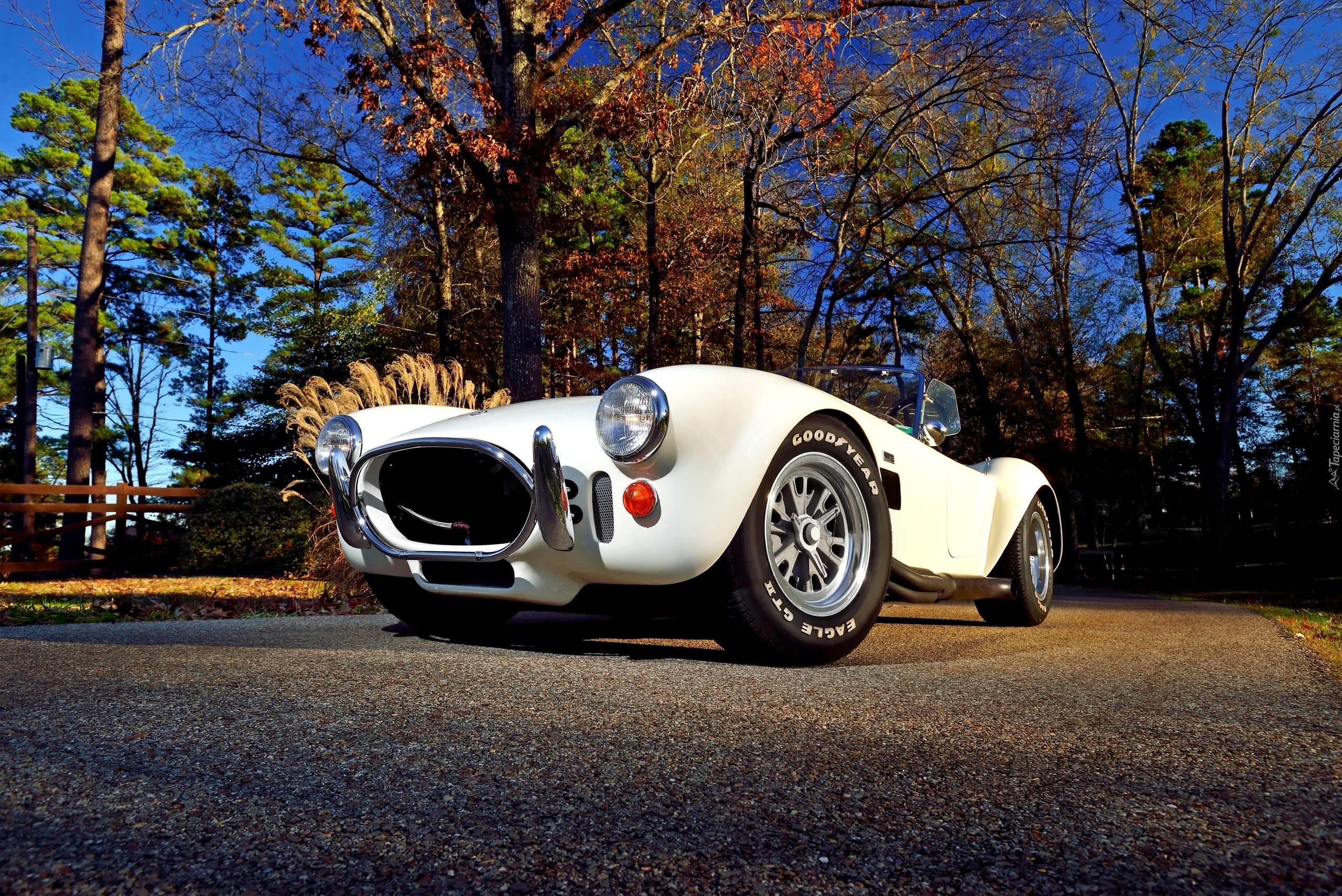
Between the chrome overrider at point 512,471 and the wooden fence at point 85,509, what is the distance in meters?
11.5

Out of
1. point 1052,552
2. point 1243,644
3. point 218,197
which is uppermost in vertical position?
point 218,197

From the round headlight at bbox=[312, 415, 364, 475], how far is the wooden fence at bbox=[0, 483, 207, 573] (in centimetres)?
1122

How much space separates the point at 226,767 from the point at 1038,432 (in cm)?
3065

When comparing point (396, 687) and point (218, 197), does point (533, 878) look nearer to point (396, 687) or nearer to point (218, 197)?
point (396, 687)

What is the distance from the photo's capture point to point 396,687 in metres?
2.71

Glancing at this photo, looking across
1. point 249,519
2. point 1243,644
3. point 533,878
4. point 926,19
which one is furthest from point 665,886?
point 926,19

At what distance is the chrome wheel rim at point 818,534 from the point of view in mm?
3305

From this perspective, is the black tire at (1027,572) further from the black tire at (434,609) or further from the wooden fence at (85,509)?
the wooden fence at (85,509)

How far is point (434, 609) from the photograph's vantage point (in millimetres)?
4176

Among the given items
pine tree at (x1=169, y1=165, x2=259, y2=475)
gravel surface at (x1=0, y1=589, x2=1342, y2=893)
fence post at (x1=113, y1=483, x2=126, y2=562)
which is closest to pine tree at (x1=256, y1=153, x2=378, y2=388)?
pine tree at (x1=169, y1=165, x2=259, y2=475)

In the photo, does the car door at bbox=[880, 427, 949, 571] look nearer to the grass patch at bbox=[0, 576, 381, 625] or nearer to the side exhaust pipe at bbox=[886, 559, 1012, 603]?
the side exhaust pipe at bbox=[886, 559, 1012, 603]

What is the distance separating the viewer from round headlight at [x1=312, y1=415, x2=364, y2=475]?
3775 mm

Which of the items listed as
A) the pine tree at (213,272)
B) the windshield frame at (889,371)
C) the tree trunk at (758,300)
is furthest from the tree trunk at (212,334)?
the windshield frame at (889,371)

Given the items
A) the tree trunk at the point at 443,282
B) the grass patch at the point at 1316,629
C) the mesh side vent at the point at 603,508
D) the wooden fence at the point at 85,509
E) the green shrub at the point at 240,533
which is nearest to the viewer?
the mesh side vent at the point at 603,508
